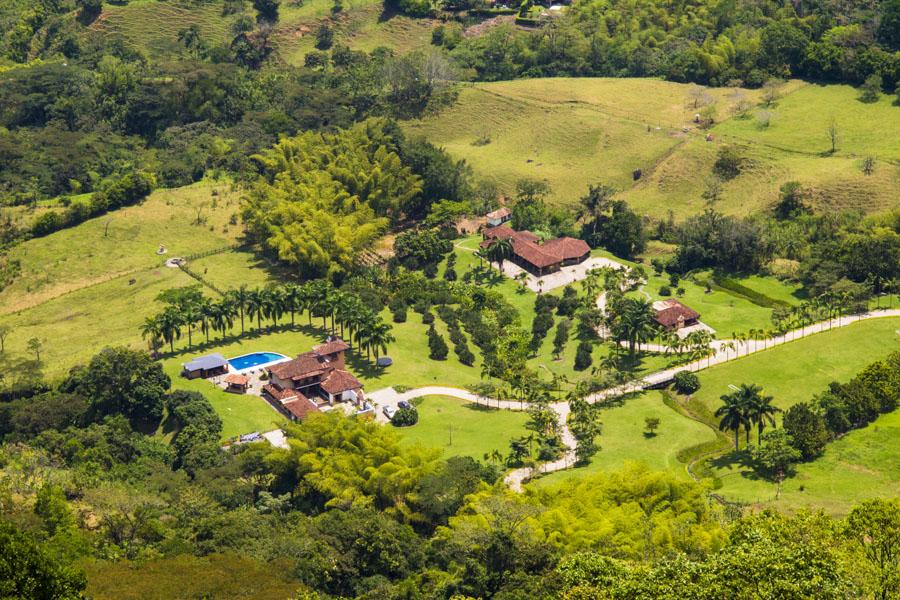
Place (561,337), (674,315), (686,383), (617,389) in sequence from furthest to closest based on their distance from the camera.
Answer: (561,337)
(674,315)
(617,389)
(686,383)

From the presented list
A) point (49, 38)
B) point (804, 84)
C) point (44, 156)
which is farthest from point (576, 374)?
point (49, 38)

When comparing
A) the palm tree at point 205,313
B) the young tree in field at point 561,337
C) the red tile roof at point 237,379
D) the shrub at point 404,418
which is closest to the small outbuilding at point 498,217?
the young tree in field at point 561,337

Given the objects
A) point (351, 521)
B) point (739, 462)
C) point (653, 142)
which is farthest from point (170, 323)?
point (653, 142)

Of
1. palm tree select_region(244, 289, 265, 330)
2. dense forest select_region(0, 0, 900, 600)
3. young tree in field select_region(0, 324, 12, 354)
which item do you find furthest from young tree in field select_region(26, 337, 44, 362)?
palm tree select_region(244, 289, 265, 330)

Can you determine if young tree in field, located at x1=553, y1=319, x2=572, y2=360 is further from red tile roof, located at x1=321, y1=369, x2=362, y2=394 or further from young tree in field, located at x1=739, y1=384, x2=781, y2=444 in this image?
young tree in field, located at x1=739, y1=384, x2=781, y2=444

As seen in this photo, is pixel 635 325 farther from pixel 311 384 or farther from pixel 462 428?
pixel 311 384

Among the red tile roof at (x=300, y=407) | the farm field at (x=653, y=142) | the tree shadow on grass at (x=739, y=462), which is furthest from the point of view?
the farm field at (x=653, y=142)

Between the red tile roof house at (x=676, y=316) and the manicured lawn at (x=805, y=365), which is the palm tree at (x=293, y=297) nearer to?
the red tile roof house at (x=676, y=316)
